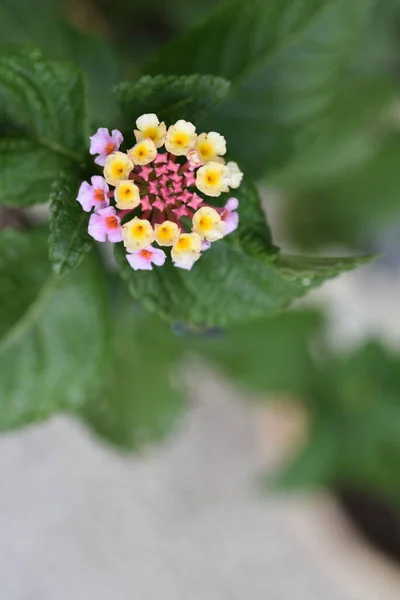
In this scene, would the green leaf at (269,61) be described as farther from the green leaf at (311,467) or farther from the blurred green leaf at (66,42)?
the green leaf at (311,467)

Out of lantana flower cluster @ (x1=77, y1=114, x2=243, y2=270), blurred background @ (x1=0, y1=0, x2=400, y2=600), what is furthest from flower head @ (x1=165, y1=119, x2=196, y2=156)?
blurred background @ (x1=0, y1=0, x2=400, y2=600)

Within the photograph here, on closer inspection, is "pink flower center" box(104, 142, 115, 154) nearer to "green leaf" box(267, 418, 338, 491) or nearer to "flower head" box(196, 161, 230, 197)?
"flower head" box(196, 161, 230, 197)

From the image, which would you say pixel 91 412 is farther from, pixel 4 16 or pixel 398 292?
pixel 398 292

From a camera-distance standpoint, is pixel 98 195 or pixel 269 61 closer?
pixel 98 195

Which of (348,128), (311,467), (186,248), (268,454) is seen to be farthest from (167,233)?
(268,454)

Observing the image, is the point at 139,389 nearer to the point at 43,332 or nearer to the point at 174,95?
the point at 43,332

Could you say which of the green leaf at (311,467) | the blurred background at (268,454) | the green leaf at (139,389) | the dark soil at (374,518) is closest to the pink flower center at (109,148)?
the green leaf at (139,389)

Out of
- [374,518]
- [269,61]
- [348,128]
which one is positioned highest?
[348,128]

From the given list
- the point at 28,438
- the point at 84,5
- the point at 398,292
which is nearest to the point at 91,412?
the point at 28,438
